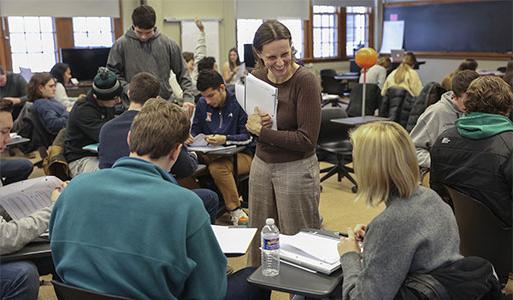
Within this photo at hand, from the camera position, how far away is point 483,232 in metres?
2.39

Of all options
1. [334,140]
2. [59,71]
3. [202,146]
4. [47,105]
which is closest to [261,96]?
[202,146]

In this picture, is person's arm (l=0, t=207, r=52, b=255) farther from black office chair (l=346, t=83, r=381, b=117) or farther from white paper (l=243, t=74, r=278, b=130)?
black office chair (l=346, t=83, r=381, b=117)

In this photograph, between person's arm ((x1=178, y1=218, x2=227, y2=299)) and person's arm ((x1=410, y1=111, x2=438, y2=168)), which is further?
person's arm ((x1=410, y1=111, x2=438, y2=168))

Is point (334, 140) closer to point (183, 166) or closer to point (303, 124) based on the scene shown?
point (183, 166)

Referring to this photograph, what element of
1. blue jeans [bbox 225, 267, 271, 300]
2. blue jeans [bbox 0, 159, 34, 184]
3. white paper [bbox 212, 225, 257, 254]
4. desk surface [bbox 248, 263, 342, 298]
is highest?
white paper [bbox 212, 225, 257, 254]

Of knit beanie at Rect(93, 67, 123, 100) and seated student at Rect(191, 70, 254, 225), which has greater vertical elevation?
knit beanie at Rect(93, 67, 123, 100)

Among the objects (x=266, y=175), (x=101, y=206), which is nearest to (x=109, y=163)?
(x=266, y=175)

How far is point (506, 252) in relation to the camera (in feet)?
7.86

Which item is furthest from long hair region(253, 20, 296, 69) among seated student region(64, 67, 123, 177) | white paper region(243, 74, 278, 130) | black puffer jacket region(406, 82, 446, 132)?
black puffer jacket region(406, 82, 446, 132)

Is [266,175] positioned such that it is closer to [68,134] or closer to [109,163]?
[109,163]

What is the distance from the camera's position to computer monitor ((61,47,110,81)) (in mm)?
7316

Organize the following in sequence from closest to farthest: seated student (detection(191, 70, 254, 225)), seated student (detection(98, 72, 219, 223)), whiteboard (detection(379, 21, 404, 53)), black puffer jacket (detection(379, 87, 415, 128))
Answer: seated student (detection(98, 72, 219, 223)) < seated student (detection(191, 70, 254, 225)) < black puffer jacket (detection(379, 87, 415, 128)) < whiteboard (detection(379, 21, 404, 53))

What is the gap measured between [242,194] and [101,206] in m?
2.98

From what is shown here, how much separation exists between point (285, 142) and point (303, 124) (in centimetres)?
11
